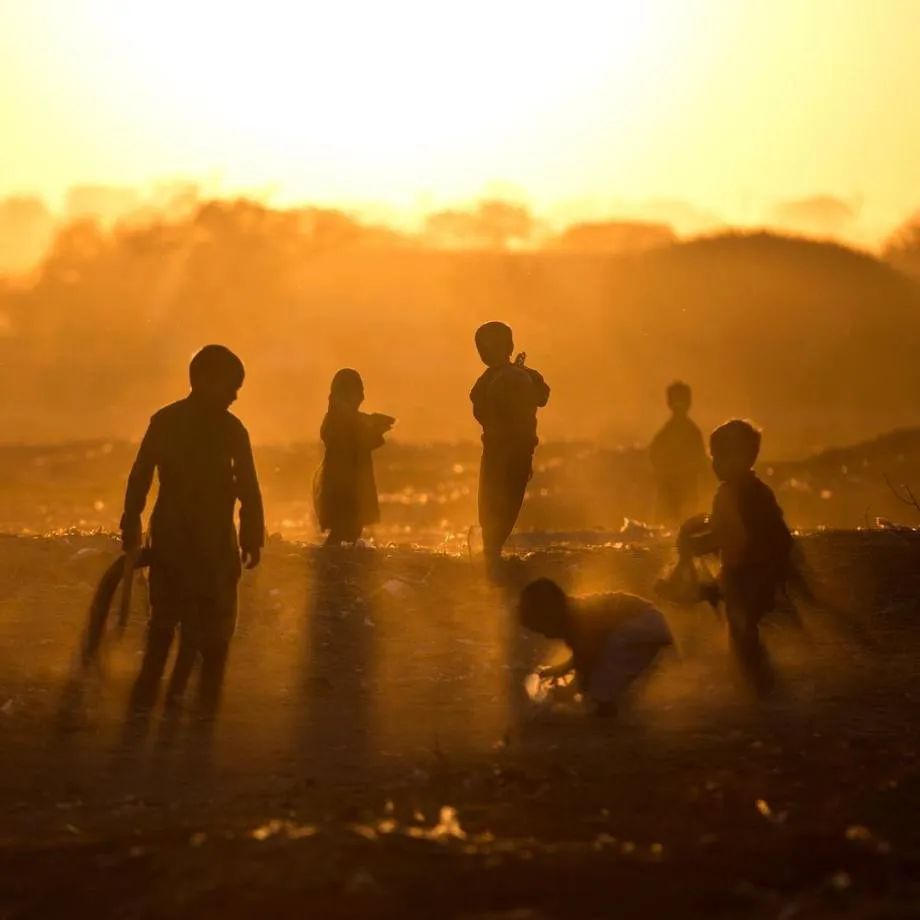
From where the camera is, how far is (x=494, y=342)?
47.0 ft

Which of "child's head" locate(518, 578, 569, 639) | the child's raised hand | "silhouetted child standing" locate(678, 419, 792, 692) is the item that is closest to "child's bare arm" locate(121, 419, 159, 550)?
"child's head" locate(518, 578, 569, 639)

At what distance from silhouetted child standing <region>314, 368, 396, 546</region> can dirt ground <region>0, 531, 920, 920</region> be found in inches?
41.7

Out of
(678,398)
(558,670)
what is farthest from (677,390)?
(558,670)

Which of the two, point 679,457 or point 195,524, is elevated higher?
point 679,457

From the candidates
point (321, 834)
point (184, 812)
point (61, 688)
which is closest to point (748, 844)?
point (321, 834)

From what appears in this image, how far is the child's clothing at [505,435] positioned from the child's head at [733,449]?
327 centimetres

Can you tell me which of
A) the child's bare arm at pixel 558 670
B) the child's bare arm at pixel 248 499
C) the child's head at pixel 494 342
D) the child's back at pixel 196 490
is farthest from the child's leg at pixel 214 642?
the child's head at pixel 494 342

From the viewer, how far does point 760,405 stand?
60094mm

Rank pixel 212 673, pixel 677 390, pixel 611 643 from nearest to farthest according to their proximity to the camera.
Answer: pixel 611 643, pixel 212 673, pixel 677 390

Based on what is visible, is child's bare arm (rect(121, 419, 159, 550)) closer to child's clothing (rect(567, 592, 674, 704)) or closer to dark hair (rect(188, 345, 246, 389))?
dark hair (rect(188, 345, 246, 389))

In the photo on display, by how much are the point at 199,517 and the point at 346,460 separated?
6.27 meters

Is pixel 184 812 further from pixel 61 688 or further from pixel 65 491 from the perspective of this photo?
pixel 65 491

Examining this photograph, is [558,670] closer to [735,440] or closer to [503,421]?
[735,440]

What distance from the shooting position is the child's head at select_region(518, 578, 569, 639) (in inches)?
411
